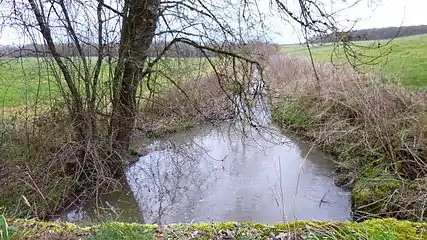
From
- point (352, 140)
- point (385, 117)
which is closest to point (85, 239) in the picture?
point (385, 117)

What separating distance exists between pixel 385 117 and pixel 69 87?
511cm

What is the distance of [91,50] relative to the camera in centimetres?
604

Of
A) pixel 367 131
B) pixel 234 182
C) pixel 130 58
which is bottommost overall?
pixel 234 182

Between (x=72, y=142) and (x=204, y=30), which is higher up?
(x=204, y=30)

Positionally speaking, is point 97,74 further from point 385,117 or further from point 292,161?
point 385,117

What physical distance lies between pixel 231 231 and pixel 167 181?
4.22m

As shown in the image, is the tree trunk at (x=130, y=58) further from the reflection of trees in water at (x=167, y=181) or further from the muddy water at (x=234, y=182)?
the muddy water at (x=234, y=182)

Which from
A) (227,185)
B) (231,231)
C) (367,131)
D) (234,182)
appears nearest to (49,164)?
(227,185)

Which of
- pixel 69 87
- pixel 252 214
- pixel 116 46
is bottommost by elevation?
pixel 252 214

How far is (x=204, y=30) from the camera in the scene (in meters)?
6.42

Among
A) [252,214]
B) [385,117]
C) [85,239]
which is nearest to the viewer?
[85,239]

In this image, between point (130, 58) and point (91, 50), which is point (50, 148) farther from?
point (130, 58)

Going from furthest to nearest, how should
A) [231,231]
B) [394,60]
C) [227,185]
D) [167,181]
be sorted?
[394,60], [167,181], [227,185], [231,231]

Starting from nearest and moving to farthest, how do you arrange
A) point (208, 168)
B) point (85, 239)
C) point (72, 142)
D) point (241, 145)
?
point (85, 239) < point (72, 142) < point (208, 168) < point (241, 145)
